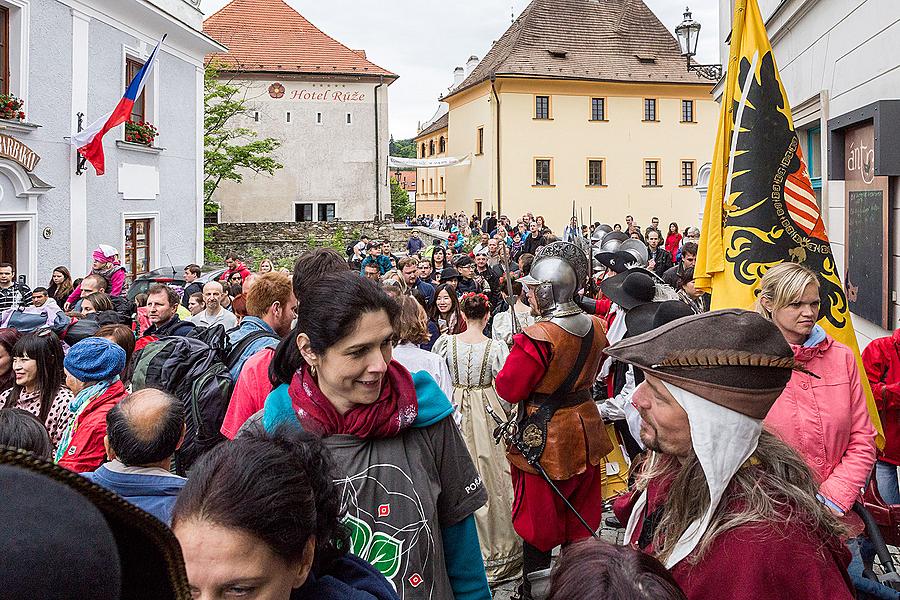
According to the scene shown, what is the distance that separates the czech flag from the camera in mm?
15047

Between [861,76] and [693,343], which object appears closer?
[693,343]

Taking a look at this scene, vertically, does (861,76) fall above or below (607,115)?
below

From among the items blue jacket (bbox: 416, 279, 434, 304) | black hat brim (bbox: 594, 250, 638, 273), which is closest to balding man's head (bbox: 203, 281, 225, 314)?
blue jacket (bbox: 416, 279, 434, 304)

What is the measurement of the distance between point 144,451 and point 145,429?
0.08 m

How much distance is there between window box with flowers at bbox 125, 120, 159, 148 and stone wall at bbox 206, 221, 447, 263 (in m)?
16.4

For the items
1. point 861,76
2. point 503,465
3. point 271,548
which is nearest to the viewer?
point 271,548

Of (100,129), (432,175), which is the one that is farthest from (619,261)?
(432,175)

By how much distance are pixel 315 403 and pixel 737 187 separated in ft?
10.3

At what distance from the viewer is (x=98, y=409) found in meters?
4.08

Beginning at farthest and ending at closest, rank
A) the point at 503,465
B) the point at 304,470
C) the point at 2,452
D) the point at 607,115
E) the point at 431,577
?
the point at 607,115 → the point at 503,465 → the point at 431,577 → the point at 304,470 → the point at 2,452

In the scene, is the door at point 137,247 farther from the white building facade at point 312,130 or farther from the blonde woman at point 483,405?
the white building facade at point 312,130

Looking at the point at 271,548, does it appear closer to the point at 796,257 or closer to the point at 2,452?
the point at 2,452

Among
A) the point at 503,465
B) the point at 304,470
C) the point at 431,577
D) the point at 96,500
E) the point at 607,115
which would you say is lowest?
the point at 503,465

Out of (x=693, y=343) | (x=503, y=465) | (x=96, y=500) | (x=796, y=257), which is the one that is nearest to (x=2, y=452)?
(x=96, y=500)
